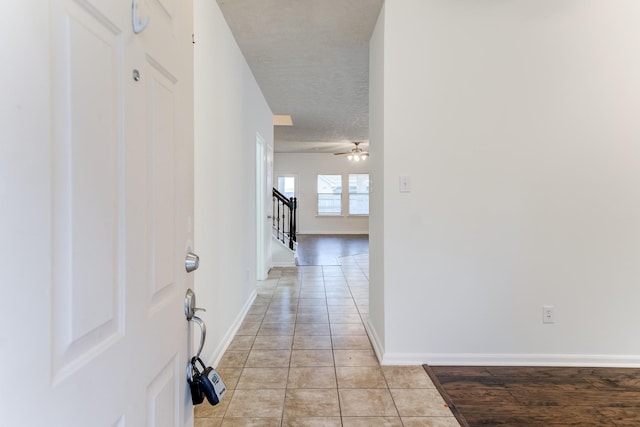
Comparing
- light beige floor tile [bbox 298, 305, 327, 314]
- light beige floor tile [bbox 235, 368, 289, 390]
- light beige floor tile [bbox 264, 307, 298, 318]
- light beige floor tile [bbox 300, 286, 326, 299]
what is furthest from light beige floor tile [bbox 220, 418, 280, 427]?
light beige floor tile [bbox 300, 286, 326, 299]

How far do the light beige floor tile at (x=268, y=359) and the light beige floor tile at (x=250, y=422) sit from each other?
Answer: 1.95 ft

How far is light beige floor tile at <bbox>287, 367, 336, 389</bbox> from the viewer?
221cm

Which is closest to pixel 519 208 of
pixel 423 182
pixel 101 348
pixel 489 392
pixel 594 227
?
pixel 594 227

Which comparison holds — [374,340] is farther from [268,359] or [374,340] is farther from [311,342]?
[268,359]

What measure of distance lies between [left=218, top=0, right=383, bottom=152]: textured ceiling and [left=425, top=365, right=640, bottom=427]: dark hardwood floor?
266 cm

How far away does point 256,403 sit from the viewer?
2012mm

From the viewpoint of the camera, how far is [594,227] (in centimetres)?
247

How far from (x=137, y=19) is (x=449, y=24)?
7.59 ft

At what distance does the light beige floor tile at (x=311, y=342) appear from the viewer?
2787mm

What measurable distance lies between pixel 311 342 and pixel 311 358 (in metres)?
0.30

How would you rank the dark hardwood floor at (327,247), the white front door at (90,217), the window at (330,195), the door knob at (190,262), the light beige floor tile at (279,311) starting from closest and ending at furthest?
1. the white front door at (90,217)
2. the door knob at (190,262)
3. the light beige floor tile at (279,311)
4. the dark hardwood floor at (327,247)
5. the window at (330,195)

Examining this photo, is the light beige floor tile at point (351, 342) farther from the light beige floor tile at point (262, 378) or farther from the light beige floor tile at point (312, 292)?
the light beige floor tile at point (312, 292)

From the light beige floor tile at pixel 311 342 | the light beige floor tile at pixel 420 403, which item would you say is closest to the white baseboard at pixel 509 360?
the light beige floor tile at pixel 420 403

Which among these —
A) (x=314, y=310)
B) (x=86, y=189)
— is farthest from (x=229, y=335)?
(x=86, y=189)
